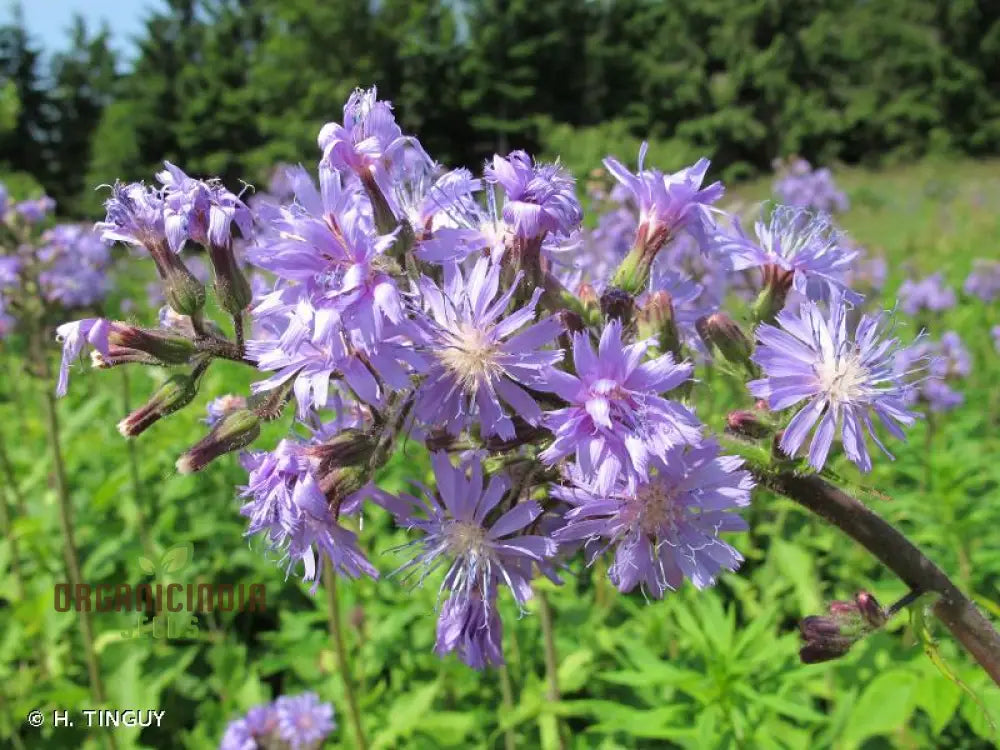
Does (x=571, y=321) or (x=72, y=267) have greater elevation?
(x=72, y=267)

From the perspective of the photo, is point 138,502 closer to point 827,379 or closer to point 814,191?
point 827,379

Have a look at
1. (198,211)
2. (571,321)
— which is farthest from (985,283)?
(198,211)

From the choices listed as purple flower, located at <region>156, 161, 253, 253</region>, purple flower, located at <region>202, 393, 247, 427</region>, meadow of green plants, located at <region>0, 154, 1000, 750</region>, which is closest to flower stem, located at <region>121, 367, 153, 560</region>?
meadow of green plants, located at <region>0, 154, 1000, 750</region>

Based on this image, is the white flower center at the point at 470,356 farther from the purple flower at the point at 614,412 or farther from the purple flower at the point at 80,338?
the purple flower at the point at 80,338

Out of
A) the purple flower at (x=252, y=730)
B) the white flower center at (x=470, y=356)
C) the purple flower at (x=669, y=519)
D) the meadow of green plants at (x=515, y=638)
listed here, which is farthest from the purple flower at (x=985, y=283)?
the white flower center at (x=470, y=356)

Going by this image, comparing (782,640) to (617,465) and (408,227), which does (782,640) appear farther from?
(408,227)
